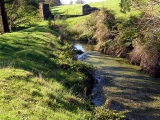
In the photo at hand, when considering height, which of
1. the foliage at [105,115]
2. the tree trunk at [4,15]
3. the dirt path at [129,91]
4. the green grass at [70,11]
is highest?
the tree trunk at [4,15]

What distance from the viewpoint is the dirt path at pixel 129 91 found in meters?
11.9

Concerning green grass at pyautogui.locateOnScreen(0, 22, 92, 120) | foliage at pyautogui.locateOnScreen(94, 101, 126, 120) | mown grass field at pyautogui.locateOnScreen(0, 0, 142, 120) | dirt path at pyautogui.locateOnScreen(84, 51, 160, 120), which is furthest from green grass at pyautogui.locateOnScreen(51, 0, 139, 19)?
foliage at pyautogui.locateOnScreen(94, 101, 126, 120)

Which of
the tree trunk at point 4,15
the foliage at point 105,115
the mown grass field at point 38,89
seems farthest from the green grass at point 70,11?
the foliage at point 105,115

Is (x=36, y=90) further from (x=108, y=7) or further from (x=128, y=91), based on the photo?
(x=108, y=7)

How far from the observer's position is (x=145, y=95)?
45.8 ft

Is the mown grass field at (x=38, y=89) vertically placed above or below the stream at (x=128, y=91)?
above

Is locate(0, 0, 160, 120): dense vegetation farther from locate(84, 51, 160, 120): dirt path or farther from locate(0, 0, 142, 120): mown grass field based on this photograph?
locate(84, 51, 160, 120): dirt path

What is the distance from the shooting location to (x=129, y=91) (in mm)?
14508

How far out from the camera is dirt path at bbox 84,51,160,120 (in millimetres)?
11914

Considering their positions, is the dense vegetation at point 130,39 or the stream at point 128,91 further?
the dense vegetation at point 130,39

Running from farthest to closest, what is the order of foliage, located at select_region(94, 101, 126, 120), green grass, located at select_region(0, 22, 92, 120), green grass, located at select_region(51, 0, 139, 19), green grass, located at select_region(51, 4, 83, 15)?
green grass, located at select_region(51, 4, 83, 15)
green grass, located at select_region(51, 0, 139, 19)
foliage, located at select_region(94, 101, 126, 120)
green grass, located at select_region(0, 22, 92, 120)

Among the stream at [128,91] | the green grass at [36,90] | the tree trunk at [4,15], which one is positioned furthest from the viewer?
the tree trunk at [4,15]

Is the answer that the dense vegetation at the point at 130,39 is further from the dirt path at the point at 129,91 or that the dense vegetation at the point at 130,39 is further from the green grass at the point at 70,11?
the green grass at the point at 70,11

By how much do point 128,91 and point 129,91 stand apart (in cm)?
7
